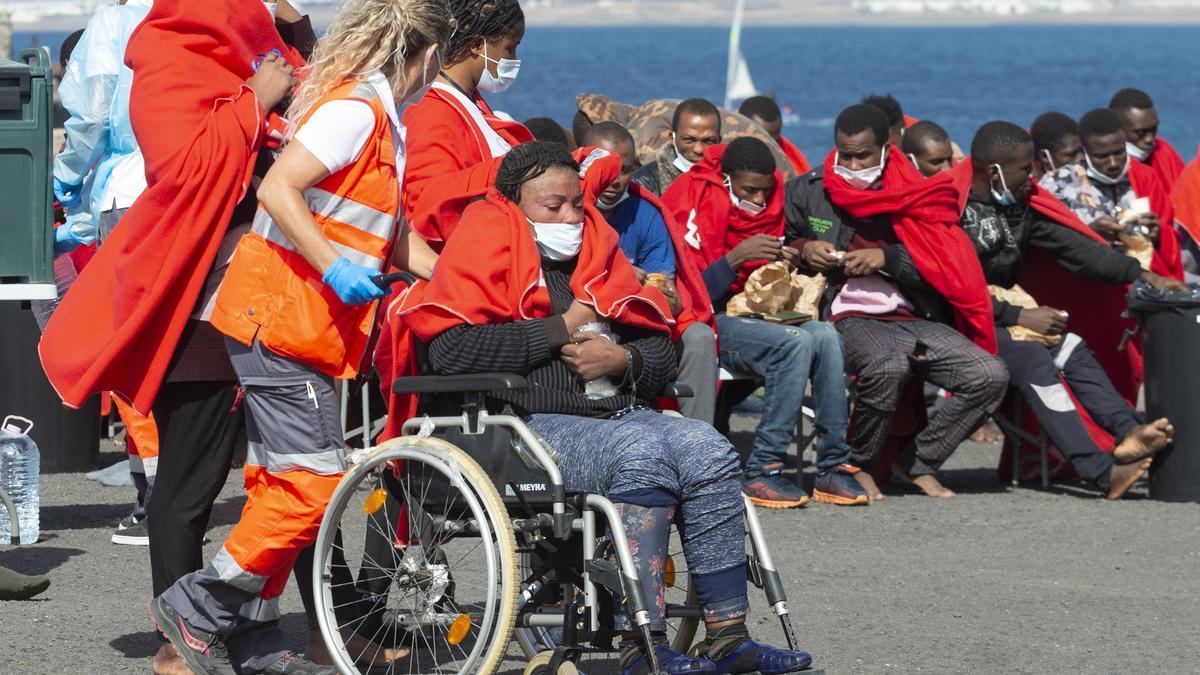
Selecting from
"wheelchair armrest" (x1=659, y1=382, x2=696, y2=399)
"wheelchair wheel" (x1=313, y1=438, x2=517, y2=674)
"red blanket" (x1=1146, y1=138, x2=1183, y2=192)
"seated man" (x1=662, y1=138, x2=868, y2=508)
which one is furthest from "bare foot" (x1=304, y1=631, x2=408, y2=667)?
"red blanket" (x1=1146, y1=138, x2=1183, y2=192)

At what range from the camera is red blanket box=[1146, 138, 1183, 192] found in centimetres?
1055

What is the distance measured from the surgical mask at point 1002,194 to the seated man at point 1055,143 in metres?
1.43

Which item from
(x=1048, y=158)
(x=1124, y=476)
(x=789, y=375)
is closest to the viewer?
(x=789, y=375)

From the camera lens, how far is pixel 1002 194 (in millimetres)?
8539

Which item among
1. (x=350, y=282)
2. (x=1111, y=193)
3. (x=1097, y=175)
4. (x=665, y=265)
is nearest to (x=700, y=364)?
(x=665, y=265)

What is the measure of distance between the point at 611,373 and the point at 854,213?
3.33 metres

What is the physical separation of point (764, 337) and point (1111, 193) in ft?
8.95

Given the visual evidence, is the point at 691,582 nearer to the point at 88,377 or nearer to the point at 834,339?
the point at 88,377

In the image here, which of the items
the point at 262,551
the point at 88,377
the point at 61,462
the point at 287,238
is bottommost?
the point at 61,462

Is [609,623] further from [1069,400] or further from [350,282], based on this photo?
[1069,400]

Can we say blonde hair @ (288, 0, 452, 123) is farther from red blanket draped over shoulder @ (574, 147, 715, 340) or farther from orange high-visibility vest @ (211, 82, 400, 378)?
red blanket draped over shoulder @ (574, 147, 715, 340)

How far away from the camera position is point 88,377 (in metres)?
4.89

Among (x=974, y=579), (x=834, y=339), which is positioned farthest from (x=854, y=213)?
(x=974, y=579)

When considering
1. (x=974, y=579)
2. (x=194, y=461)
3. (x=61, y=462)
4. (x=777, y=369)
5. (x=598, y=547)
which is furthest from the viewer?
(x=61, y=462)
